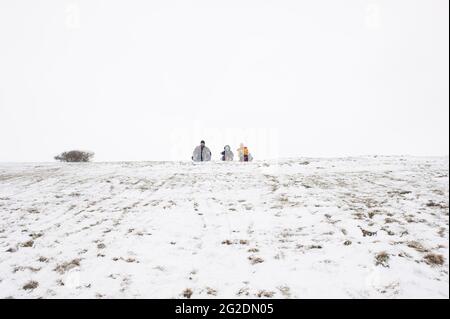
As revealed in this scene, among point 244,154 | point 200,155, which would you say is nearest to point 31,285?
point 200,155

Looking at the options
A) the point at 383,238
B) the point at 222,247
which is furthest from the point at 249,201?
the point at 383,238

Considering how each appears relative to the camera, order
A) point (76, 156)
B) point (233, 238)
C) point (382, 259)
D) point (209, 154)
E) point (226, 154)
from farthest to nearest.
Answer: point (76, 156) < point (226, 154) < point (209, 154) < point (233, 238) < point (382, 259)

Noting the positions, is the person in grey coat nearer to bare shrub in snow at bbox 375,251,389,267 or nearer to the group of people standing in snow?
the group of people standing in snow

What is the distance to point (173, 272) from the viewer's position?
22.1 ft

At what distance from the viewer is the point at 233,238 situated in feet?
27.0

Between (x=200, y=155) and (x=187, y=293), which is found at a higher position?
(x=200, y=155)

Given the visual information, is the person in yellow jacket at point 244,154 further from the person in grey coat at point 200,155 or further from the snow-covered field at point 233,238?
the snow-covered field at point 233,238

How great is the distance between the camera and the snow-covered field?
618cm

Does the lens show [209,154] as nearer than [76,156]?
Yes

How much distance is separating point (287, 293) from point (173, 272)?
2276 millimetres

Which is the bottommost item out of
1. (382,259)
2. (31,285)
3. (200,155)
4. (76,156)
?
(31,285)

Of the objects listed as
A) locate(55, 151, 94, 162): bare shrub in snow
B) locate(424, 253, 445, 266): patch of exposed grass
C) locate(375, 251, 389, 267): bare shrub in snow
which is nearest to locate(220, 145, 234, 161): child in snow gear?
locate(55, 151, 94, 162): bare shrub in snow

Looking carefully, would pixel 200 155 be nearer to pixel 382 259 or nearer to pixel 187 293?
pixel 382 259

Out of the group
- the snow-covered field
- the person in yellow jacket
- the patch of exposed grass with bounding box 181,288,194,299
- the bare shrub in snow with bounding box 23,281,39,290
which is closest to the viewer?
the patch of exposed grass with bounding box 181,288,194,299
